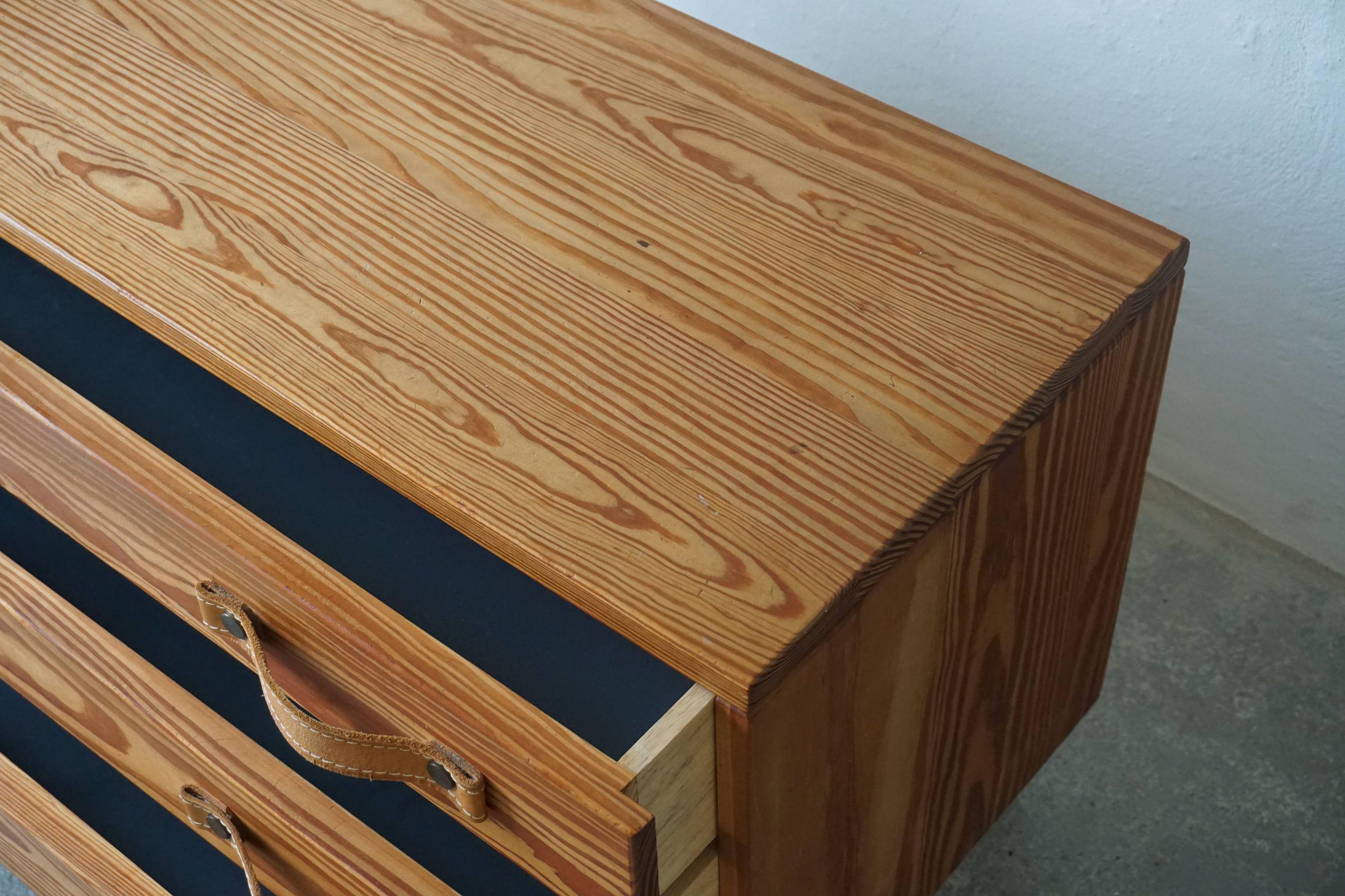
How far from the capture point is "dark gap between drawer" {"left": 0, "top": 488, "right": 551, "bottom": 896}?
69 centimetres

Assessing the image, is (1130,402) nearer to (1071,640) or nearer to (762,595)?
(1071,640)

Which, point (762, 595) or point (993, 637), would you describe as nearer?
point (762, 595)

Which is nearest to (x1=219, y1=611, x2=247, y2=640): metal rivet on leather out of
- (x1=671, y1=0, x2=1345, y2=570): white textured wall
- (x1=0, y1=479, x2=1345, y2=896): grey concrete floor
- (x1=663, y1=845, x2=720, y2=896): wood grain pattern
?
(x1=663, y1=845, x2=720, y2=896): wood grain pattern

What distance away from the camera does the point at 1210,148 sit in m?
1.07

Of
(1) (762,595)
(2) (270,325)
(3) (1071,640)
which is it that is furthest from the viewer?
(3) (1071,640)

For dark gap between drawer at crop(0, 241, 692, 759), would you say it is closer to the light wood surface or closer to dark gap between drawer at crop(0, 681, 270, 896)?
the light wood surface

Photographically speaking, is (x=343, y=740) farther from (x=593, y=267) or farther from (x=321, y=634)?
(x=593, y=267)

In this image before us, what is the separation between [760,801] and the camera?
596 millimetres

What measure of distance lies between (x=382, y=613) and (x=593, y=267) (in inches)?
9.0

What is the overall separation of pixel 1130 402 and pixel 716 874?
1.09 ft

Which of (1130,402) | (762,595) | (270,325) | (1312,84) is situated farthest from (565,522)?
(1312,84)

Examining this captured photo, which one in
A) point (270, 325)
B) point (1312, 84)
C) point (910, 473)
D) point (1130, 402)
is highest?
point (1312, 84)

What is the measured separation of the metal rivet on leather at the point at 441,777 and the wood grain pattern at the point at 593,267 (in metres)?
0.09

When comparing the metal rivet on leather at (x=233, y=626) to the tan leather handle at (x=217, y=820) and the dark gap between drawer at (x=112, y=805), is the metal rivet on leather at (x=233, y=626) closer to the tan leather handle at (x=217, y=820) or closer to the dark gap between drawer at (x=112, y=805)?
the tan leather handle at (x=217, y=820)
